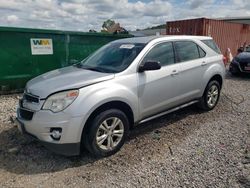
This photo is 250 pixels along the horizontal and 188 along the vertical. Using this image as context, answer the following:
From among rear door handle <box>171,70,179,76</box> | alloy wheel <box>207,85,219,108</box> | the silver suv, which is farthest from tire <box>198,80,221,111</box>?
rear door handle <box>171,70,179,76</box>

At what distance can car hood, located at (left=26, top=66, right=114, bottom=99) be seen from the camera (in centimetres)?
341

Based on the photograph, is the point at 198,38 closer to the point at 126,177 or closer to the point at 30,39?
the point at 126,177

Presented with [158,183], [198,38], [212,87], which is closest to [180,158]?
[158,183]

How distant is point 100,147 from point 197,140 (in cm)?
167

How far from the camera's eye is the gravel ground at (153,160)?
10.3 feet

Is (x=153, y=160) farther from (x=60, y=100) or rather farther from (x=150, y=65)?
(x=60, y=100)

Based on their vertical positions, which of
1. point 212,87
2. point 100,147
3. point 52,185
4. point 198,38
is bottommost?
point 52,185

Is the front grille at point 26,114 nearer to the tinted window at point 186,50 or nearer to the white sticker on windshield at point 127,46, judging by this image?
the white sticker on windshield at point 127,46

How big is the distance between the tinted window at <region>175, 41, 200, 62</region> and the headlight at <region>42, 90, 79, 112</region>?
231 cm

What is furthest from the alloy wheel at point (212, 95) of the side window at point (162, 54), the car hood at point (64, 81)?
the car hood at point (64, 81)

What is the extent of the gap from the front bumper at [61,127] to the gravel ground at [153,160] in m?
0.32

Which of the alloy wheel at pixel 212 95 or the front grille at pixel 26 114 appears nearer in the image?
the front grille at pixel 26 114

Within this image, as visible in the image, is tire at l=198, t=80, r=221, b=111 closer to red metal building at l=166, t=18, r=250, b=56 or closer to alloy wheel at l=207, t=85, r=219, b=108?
alloy wheel at l=207, t=85, r=219, b=108

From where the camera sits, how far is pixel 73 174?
3311 mm
